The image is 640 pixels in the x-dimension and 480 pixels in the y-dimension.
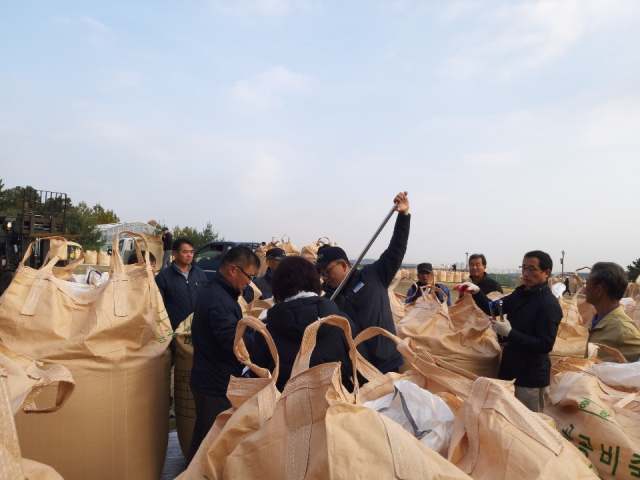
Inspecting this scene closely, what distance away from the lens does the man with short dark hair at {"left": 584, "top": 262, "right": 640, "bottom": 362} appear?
8.46ft

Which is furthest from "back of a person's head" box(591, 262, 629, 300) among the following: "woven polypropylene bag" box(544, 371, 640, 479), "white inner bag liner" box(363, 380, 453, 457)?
"white inner bag liner" box(363, 380, 453, 457)

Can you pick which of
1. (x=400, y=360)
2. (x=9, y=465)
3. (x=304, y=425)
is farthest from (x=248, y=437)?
(x=400, y=360)

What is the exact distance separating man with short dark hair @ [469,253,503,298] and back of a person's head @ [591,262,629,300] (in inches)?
91.8

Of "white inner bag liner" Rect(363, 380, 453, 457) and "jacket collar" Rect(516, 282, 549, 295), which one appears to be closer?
"white inner bag liner" Rect(363, 380, 453, 457)

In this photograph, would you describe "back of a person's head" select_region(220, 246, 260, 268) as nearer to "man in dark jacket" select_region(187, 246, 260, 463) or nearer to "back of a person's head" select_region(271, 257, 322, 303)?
"man in dark jacket" select_region(187, 246, 260, 463)

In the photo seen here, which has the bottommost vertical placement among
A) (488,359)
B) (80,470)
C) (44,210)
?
(80,470)

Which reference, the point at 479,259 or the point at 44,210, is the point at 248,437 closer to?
the point at 479,259

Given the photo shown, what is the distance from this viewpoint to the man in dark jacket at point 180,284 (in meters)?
4.26

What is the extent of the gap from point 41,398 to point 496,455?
6.88ft

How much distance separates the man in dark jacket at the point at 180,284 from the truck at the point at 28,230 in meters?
5.80

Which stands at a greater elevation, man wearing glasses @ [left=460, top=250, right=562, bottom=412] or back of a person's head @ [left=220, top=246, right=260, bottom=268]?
back of a person's head @ [left=220, top=246, right=260, bottom=268]

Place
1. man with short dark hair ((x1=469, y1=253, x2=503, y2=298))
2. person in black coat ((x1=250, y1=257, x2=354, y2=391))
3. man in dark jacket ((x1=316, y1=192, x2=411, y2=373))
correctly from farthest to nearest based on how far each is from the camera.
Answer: man with short dark hair ((x1=469, y1=253, x2=503, y2=298))
man in dark jacket ((x1=316, y1=192, x2=411, y2=373))
person in black coat ((x1=250, y1=257, x2=354, y2=391))

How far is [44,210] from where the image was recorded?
41.0 ft

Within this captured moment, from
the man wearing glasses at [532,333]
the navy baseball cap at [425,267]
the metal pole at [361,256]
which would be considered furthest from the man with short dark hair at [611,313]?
A: the navy baseball cap at [425,267]
